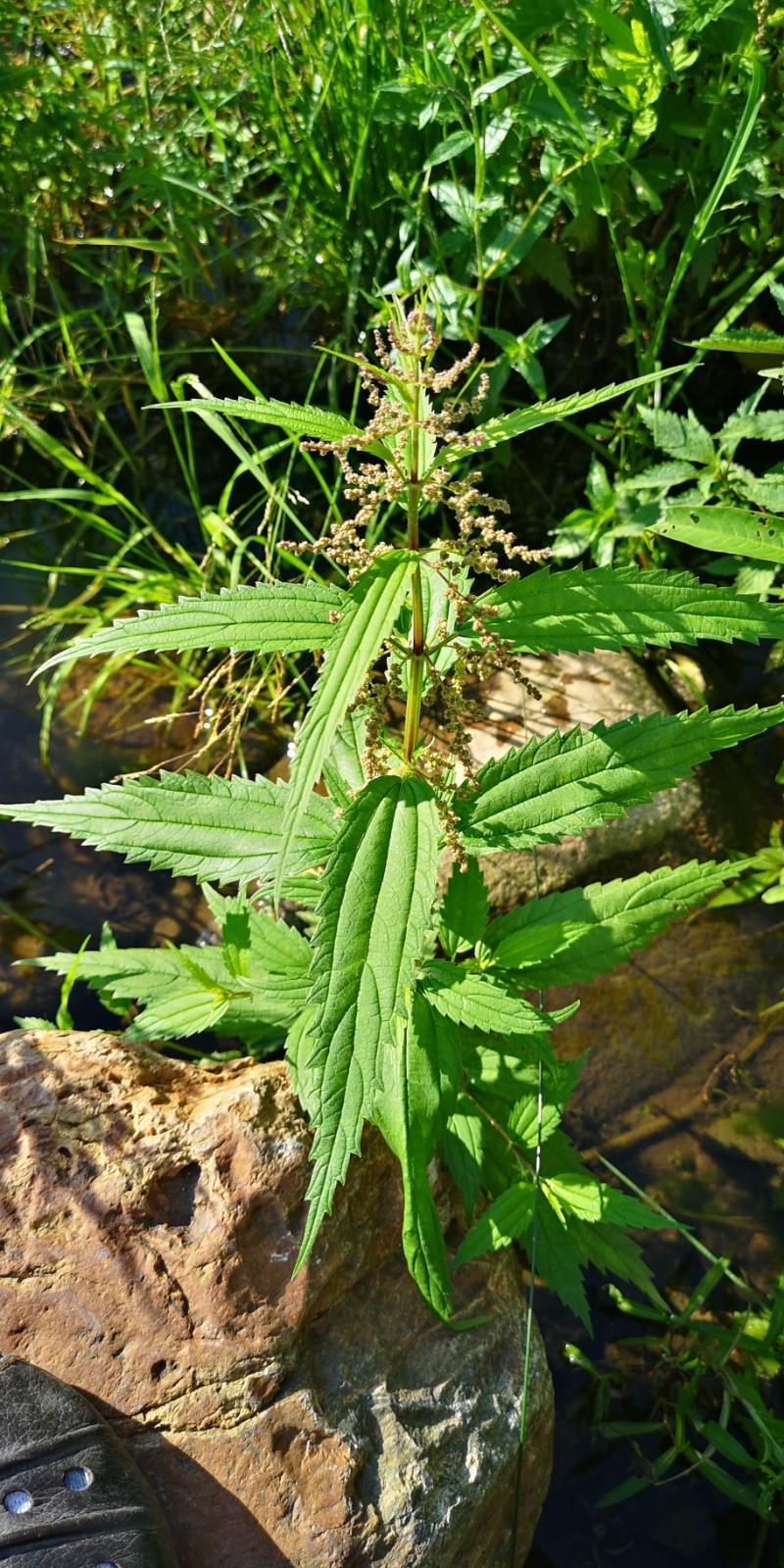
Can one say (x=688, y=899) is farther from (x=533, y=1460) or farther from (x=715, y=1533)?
(x=715, y=1533)

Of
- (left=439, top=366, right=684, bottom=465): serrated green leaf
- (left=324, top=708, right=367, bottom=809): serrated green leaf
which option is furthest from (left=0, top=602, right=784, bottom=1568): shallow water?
(left=439, top=366, right=684, bottom=465): serrated green leaf

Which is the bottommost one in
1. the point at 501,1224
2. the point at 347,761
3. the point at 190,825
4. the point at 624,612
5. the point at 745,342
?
the point at 501,1224

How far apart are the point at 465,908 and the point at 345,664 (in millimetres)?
961

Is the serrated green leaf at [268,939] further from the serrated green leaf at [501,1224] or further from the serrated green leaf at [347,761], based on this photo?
the serrated green leaf at [501,1224]

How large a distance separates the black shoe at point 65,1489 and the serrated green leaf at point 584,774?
4.20ft

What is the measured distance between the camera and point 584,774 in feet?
6.89

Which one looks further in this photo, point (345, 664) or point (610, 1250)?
point (610, 1250)

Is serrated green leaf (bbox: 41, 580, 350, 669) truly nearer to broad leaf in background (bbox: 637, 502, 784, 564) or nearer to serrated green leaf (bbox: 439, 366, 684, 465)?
serrated green leaf (bbox: 439, 366, 684, 465)

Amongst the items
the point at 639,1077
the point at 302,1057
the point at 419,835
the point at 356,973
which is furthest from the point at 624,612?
the point at 639,1077

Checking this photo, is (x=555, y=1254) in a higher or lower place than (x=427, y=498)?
lower

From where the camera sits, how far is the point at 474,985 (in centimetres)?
222

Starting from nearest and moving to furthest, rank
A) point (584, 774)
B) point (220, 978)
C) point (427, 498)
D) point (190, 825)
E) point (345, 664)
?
point (345, 664) → point (427, 498) → point (584, 774) → point (190, 825) → point (220, 978)

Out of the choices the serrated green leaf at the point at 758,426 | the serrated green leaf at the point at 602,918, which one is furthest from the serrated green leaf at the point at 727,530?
the serrated green leaf at the point at 602,918

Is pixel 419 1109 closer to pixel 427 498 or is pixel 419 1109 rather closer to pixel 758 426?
pixel 427 498
